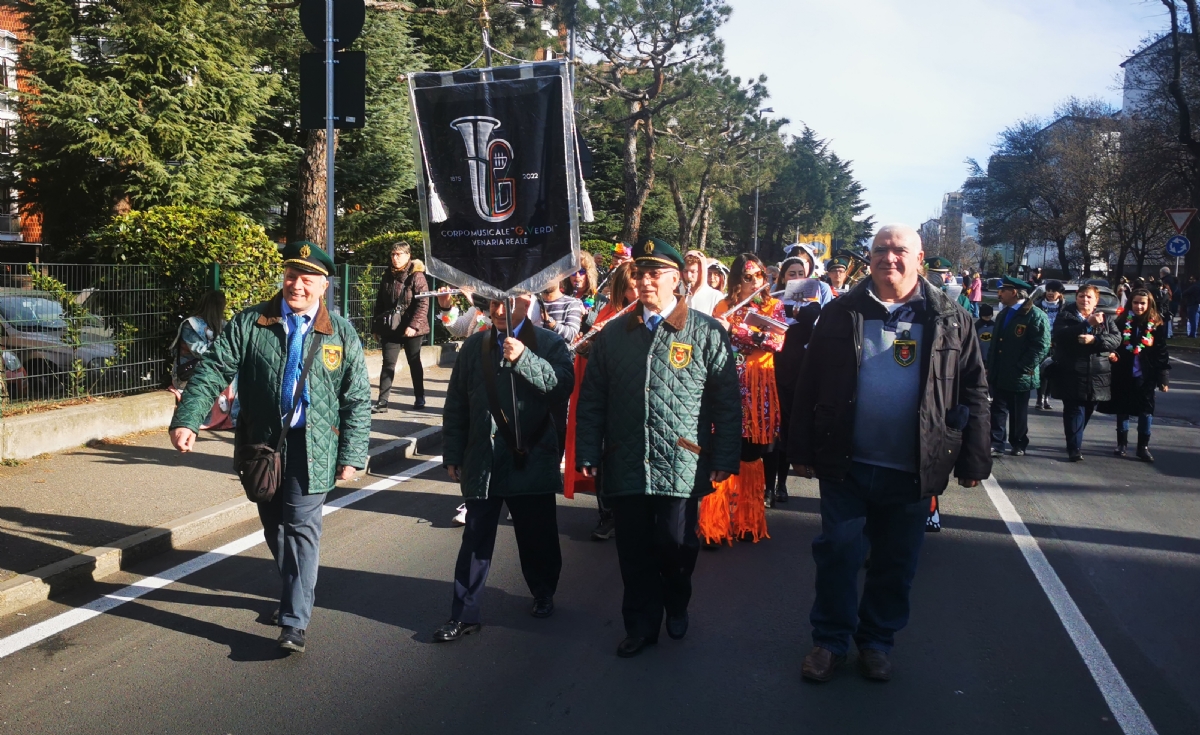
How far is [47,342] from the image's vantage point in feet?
29.7

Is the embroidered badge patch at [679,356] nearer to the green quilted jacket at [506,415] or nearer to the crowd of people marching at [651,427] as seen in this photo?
the crowd of people marching at [651,427]

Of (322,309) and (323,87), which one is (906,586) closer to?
(322,309)

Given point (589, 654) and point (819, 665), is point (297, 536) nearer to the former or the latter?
point (589, 654)

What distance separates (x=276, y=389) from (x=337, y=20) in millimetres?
6058

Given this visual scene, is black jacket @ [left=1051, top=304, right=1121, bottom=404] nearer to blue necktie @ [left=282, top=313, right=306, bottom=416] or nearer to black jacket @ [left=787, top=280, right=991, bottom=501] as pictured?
black jacket @ [left=787, top=280, right=991, bottom=501]

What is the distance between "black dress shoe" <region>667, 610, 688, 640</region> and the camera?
489 cm

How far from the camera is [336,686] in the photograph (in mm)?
4289

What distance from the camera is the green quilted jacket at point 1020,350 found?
10344 millimetres

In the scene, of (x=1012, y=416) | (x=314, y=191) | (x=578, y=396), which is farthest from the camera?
(x=314, y=191)

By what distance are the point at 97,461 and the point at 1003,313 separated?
8.96 m

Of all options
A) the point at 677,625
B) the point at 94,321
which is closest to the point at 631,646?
the point at 677,625

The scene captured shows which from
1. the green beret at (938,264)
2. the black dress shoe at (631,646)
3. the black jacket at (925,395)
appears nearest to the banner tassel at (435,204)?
the black jacket at (925,395)

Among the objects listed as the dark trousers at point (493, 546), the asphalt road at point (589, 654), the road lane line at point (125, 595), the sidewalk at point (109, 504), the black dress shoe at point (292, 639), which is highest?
the dark trousers at point (493, 546)

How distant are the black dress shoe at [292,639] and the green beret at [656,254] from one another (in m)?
2.29
